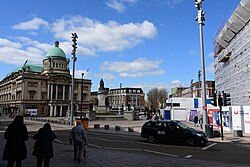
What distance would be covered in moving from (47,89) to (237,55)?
265 feet

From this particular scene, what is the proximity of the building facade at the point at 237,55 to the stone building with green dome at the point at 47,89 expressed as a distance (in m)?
59.6

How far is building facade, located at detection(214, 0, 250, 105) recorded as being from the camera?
29.4 metres

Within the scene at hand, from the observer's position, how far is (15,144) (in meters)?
6.83

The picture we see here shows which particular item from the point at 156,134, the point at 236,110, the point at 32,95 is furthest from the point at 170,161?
the point at 32,95

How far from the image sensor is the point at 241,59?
31625 mm

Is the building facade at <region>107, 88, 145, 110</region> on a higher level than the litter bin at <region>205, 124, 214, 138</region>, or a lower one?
higher

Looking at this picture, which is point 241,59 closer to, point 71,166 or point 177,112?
point 177,112

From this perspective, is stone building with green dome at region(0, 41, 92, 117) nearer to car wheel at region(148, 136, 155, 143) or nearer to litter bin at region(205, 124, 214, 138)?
litter bin at region(205, 124, 214, 138)

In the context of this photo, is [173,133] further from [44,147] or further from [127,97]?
[127,97]

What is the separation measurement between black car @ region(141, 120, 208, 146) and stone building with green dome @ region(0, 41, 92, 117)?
73180 mm

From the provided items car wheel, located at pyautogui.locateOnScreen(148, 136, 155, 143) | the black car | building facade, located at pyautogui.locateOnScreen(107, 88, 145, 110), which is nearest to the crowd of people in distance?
the black car

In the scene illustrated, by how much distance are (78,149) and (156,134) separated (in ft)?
27.8

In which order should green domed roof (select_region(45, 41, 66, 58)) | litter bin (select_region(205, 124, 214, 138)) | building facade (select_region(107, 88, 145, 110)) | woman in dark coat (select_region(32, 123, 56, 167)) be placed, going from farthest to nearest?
building facade (select_region(107, 88, 145, 110)) → green domed roof (select_region(45, 41, 66, 58)) → litter bin (select_region(205, 124, 214, 138)) → woman in dark coat (select_region(32, 123, 56, 167))

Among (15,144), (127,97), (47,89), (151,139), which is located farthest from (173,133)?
(127,97)
